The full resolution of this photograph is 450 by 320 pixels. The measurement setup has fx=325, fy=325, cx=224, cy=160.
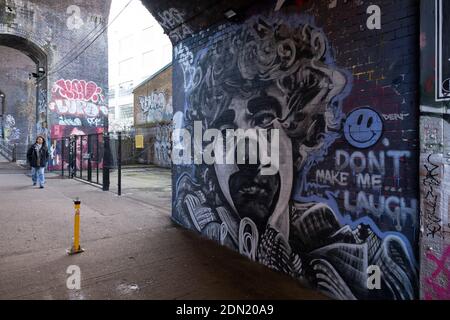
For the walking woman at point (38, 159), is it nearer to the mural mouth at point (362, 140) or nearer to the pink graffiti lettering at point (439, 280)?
the mural mouth at point (362, 140)

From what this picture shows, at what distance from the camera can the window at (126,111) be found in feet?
172

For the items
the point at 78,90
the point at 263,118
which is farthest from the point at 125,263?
the point at 78,90

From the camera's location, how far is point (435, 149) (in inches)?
108

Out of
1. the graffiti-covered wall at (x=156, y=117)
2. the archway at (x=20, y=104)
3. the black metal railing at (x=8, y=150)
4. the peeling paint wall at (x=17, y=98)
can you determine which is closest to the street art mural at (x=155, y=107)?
the graffiti-covered wall at (x=156, y=117)

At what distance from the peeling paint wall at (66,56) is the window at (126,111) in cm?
3195

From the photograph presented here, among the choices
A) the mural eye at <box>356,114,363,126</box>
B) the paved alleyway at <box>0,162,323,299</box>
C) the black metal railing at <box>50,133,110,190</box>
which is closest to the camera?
the mural eye at <box>356,114,363,126</box>

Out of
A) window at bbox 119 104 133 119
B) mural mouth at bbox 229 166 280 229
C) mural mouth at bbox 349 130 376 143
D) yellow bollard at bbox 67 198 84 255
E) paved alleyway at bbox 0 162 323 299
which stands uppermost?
window at bbox 119 104 133 119

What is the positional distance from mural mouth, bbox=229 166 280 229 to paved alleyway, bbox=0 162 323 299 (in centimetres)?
69

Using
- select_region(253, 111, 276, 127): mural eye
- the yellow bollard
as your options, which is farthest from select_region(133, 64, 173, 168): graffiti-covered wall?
select_region(253, 111, 276, 127): mural eye

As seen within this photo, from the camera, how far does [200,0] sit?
5.26 metres

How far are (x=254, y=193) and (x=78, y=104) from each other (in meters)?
18.2

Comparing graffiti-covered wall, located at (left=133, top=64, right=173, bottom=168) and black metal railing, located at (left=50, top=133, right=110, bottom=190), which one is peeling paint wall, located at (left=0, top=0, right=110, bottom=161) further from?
graffiti-covered wall, located at (left=133, top=64, right=173, bottom=168)

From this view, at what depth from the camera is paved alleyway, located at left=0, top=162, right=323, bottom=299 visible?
12.2ft

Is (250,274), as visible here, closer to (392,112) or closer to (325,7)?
(392,112)
